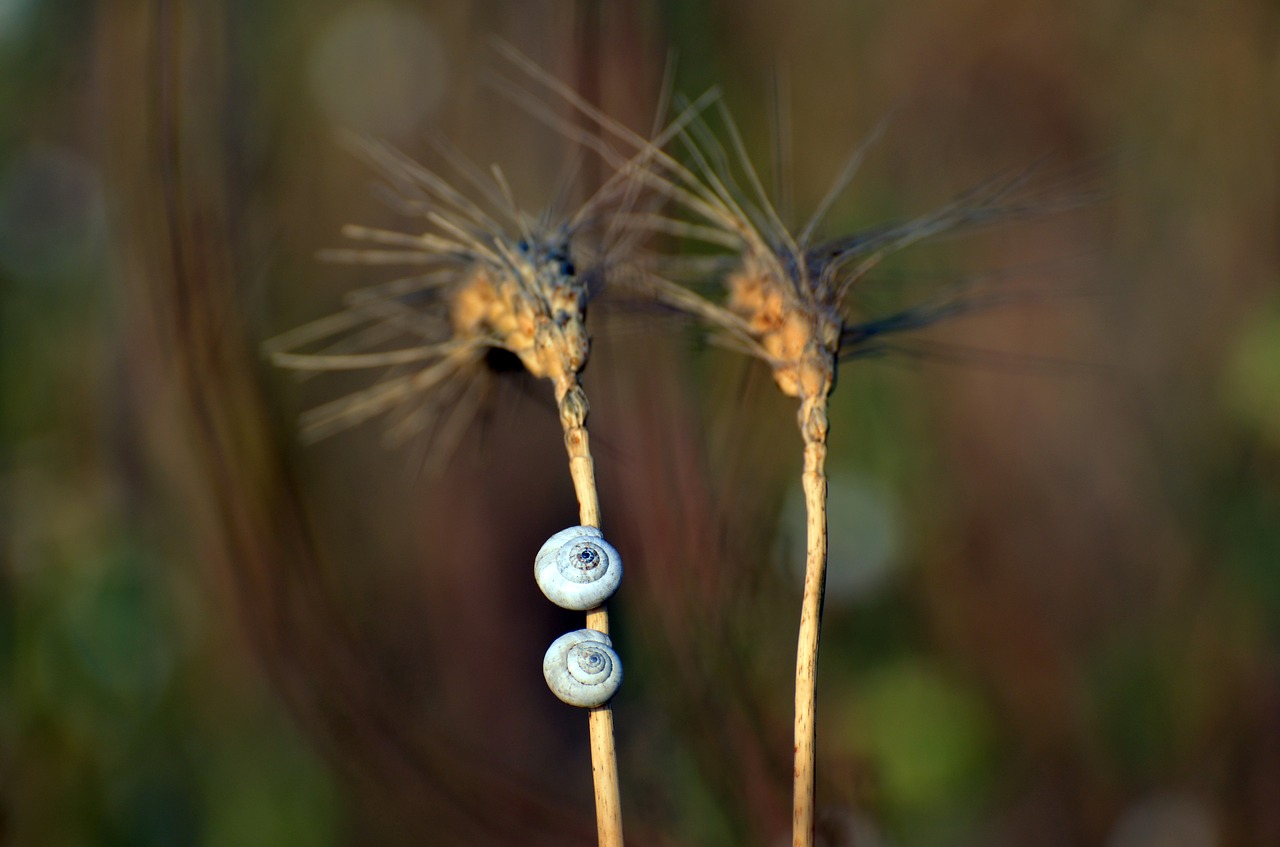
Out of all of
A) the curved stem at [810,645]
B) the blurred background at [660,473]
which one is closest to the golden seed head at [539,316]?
the curved stem at [810,645]

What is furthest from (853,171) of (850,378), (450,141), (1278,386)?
(1278,386)

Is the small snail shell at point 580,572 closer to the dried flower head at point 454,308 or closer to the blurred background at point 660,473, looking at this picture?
the dried flower head at point 454,308

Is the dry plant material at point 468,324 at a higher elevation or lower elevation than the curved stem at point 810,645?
higher

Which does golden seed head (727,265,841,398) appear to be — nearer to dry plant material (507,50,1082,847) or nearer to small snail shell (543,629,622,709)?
dry plant material (507,50,1082,847)

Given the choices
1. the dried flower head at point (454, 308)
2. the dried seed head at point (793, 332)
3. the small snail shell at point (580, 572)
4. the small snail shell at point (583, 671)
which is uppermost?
the dried flower head at point (454, 308)

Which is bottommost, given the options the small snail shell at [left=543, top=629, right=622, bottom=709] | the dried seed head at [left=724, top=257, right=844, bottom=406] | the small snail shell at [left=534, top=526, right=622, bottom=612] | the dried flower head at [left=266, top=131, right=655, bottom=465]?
the small snail shell at [left=543, top=629, right=622, bottom=709]

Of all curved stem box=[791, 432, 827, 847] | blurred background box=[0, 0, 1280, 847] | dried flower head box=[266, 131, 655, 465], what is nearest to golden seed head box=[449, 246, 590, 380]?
dried flower head box=[266, 131, 655, 465]

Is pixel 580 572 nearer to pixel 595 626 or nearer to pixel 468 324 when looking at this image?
pixel 595 626
